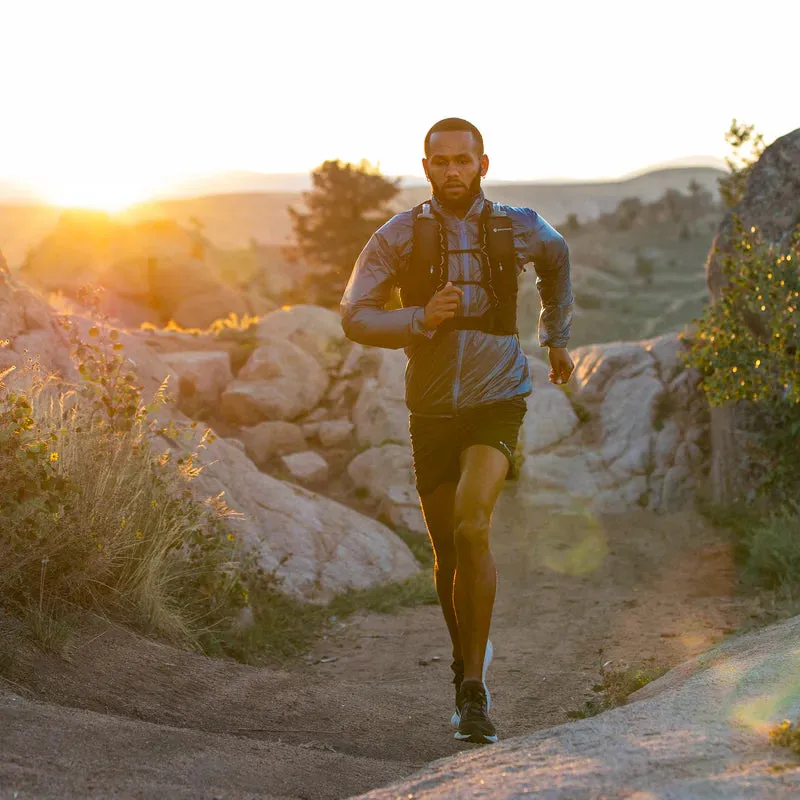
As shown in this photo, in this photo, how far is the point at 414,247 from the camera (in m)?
4.81

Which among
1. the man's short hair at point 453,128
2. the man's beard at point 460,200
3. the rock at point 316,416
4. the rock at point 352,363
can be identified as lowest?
the rock at point 316,416

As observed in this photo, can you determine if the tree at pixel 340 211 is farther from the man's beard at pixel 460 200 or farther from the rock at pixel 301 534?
the man's beard at pixel 460 200

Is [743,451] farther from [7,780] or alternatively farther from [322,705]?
[7,780]

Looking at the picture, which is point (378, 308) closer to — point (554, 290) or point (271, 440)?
point (554, 290)

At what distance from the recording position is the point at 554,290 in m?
5.13

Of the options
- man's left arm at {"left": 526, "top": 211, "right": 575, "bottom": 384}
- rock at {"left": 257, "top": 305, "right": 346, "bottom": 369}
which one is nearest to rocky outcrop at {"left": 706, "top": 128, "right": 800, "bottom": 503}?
rock at {"left": 257, "top": 305, "right": 346, "bottom": 369}

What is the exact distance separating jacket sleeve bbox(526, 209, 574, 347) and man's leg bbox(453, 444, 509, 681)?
0.88 m

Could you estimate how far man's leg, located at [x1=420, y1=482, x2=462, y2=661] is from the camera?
16.1 feet

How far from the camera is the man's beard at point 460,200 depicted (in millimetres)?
4867

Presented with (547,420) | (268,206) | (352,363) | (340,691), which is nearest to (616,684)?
(340,691)

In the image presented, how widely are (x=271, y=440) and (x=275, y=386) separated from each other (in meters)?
0.85

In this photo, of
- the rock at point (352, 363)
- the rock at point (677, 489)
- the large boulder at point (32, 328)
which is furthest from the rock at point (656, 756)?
the rock at point (352, 363)

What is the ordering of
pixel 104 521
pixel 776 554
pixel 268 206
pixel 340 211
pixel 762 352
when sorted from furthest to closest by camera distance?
pixel 268 206, pixel 340 211, pixel 762 352, pixel 776 554, pixel 104 521

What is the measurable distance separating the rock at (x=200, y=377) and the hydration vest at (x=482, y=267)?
7.17 metres
